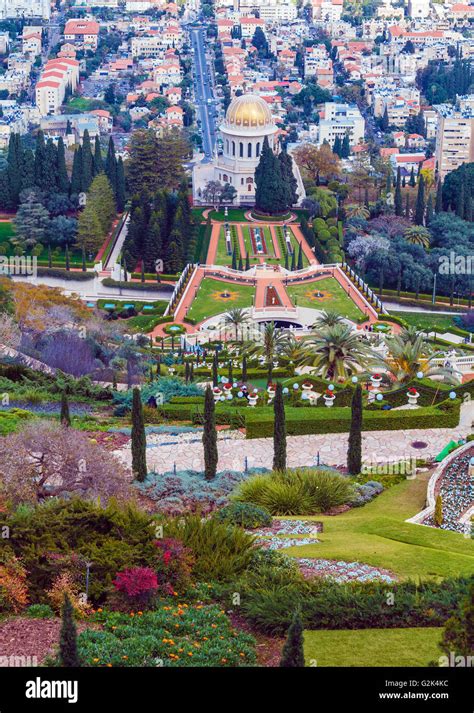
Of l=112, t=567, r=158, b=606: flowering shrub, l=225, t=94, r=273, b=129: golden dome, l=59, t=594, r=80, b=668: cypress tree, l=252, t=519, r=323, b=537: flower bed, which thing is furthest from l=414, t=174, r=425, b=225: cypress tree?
l=59, t=594, r=80, b=668: cypress tree

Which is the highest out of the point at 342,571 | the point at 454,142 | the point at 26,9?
the point at 26,9

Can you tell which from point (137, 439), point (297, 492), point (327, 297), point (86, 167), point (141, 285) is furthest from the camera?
point (86, 167)

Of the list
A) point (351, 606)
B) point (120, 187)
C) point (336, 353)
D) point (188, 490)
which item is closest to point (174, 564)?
point (351, 606)

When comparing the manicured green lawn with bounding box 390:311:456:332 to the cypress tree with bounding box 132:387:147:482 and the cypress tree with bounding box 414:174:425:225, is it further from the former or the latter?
the cypress tree with bounding box 132:387:147:482

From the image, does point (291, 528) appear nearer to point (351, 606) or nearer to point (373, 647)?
point (351, 606)
